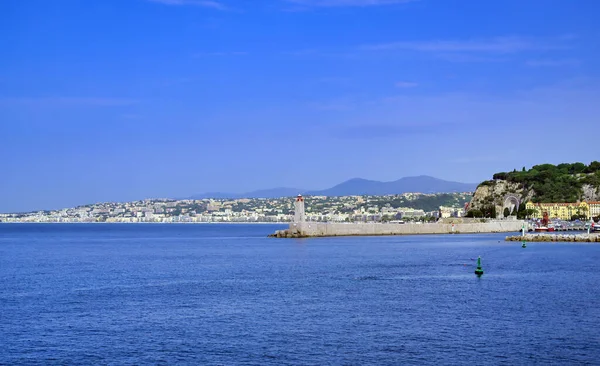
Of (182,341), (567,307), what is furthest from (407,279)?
(182,341)

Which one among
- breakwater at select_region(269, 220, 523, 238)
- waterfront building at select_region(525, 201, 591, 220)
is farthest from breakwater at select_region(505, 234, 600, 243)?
waterfront building at select_region(525, 201, 591, 220)

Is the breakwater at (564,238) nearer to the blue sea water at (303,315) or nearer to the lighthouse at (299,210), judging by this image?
the lighthouse at (299,210)

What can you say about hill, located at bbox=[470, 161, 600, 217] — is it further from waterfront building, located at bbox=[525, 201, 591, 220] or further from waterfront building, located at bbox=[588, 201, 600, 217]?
waterfront building, located at bbox=[588, 201, 600, 217]

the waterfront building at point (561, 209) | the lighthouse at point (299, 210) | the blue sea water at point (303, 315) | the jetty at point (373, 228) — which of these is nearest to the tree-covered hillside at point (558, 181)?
the waterfront building at point (561, 209)

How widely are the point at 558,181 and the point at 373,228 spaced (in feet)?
253

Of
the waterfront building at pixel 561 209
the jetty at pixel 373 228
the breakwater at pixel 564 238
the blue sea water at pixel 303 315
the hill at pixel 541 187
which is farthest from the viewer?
the hill at pixel 541 187

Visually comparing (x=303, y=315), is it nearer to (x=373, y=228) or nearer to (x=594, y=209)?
(x=373, y=228)

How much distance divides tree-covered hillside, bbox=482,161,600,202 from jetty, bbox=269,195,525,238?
1435 inches

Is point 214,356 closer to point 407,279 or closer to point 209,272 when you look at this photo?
point 407,279

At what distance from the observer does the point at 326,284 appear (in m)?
45.1

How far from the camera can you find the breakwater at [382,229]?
117 metres

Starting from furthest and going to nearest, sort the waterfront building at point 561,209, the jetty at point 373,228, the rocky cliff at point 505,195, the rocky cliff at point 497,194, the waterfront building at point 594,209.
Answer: the rocky cliff at point 497,194
the rocky cliff at point 505,195
the waterfront building at point 561,209
the waterfront building at point 594,209
the jetty at point 373,228

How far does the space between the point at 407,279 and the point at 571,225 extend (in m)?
101

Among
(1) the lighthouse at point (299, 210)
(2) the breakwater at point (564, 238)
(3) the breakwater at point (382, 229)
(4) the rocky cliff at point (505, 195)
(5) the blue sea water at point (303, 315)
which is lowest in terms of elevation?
(5) the blue sea water at point (303, 315)
